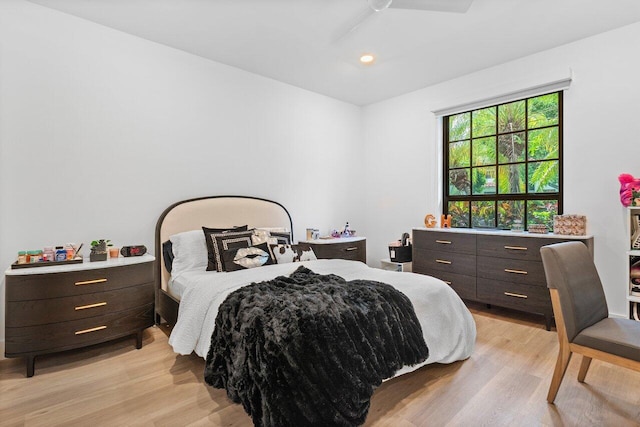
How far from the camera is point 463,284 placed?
3.51 meters

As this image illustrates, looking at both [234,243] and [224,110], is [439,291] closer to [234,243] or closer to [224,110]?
[234,243]

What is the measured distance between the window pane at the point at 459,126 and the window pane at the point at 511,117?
0.37m

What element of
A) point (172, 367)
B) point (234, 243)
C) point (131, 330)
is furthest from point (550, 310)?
point (131, 330)

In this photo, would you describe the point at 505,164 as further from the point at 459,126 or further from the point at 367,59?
the point at 367,59

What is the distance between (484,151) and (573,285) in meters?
2.52

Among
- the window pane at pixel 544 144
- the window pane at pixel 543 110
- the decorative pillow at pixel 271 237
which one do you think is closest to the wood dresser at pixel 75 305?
the decorative pillow at pixel 271 237

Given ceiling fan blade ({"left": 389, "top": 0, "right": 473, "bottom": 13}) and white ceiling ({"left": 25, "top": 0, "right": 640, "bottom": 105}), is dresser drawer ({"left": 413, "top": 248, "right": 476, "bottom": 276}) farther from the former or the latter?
ceiling fan blade ({"left": 389, "top": 0, "right": 473, "bottom": 13})

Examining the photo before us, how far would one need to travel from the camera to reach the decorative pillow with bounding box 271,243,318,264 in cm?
304

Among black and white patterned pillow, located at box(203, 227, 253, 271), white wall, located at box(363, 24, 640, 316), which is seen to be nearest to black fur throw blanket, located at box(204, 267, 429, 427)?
black and white patterned pillow, located at box(203, 227, 253, 271)

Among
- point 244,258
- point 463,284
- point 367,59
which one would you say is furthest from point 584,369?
point 367,59

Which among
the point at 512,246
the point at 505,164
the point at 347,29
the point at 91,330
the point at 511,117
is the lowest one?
the point at 91,330

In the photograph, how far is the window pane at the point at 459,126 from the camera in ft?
13.3

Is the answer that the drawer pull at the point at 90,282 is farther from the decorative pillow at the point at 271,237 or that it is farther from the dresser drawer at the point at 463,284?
the dresser drawer at the point at 463,284

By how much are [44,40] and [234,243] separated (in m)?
2.12
